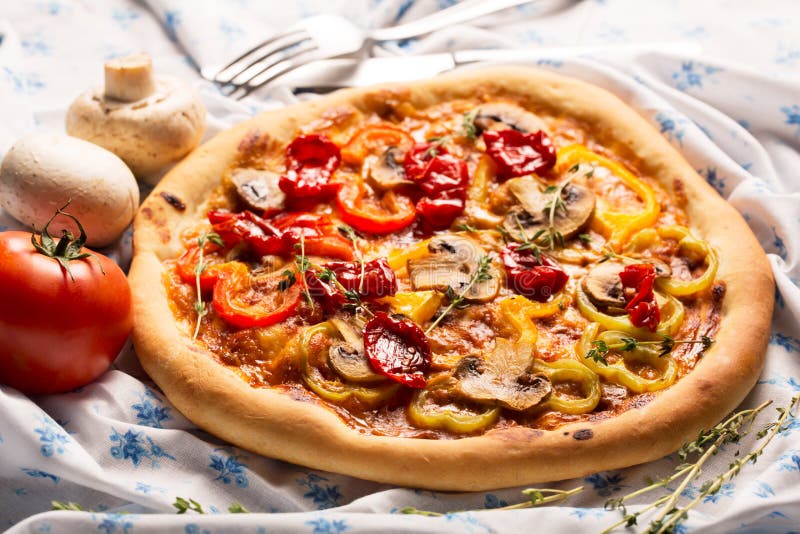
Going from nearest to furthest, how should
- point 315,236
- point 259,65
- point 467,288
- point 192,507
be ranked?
point 192,507
point 467,288
point 315,236
point 259,65

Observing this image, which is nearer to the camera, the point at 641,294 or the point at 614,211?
the point at 641,294

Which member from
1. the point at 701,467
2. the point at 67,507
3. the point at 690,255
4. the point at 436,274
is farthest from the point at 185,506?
the point at 690,255

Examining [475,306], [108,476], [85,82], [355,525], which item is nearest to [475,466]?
[355,525]

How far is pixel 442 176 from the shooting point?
18.3 ft

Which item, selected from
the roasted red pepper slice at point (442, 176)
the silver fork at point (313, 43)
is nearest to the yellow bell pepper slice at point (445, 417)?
the roasted red pepper slice at point (442, 176)

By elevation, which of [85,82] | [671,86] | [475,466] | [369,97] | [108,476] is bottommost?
[108,476]

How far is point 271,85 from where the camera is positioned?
6715 millimetres

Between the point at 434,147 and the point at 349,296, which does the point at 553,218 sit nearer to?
the point at 434,147

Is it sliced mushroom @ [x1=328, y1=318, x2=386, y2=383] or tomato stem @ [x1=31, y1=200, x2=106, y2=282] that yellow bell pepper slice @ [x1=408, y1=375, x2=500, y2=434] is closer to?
sliced mushroom @ [x1=328, y1=318, x2=386, y2=383]

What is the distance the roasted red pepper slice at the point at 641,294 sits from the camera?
477 cm

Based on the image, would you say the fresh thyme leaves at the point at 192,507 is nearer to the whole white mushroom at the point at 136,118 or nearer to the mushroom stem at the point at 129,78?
the whole white mushroom at the point at 136,118

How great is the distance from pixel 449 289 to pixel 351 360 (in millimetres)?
699

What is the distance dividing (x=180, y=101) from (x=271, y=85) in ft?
3.56

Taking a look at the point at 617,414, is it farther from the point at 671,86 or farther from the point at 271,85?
the point at 271,85
